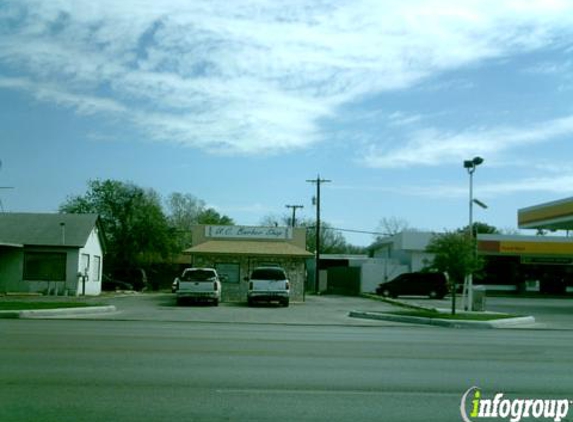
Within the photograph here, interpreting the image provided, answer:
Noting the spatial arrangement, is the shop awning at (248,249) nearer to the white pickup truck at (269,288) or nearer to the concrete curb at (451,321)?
the white pickup truck at (269,288)

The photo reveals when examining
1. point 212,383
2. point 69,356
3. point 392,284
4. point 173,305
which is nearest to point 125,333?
point 69,356

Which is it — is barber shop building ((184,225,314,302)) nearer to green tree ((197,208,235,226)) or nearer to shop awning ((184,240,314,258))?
shop awning ((184,240,314,258))

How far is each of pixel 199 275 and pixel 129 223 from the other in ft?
93.7

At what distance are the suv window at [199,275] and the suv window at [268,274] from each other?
7.14 ft

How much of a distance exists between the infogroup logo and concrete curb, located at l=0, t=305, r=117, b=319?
1818cm

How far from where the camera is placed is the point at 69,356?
12.6 metres

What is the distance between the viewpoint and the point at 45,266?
39.5m

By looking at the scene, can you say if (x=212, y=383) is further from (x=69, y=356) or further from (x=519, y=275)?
(x=519, y=275)

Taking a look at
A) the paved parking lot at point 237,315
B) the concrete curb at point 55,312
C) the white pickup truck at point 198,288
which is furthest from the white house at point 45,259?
the concrete curb at point 55,312

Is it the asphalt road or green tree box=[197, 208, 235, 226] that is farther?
green tree box=[197, 208, 235, 226]

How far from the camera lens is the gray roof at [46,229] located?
3956cm

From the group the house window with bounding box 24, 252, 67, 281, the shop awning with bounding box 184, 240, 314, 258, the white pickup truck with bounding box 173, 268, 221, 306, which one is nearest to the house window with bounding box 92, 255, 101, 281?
the house window with bounding box 24, 252, 67, 281

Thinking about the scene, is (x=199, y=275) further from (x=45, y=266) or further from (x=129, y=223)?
(x=129, y=223)

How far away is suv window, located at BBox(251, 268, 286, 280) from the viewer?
34.1 m
